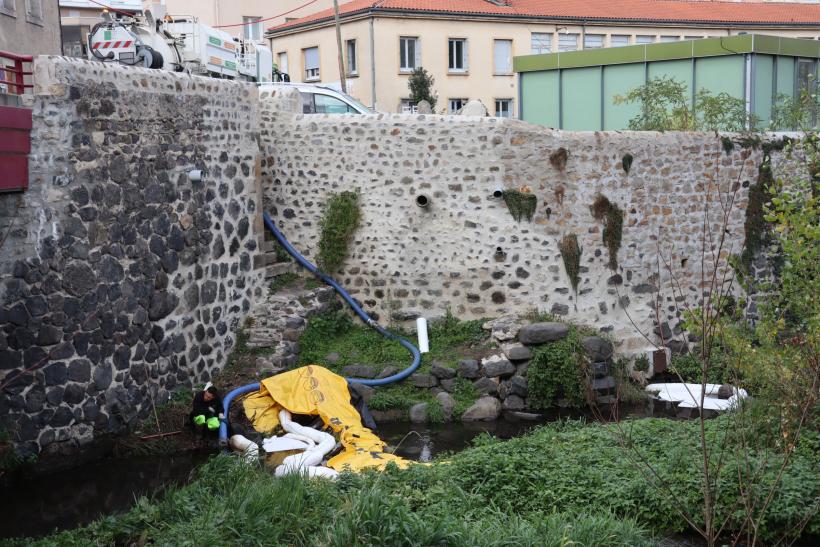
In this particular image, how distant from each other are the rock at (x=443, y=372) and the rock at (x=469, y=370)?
0.32 ft

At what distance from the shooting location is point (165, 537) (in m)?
6.96

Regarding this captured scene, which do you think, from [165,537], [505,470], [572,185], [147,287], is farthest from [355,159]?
[165,537]

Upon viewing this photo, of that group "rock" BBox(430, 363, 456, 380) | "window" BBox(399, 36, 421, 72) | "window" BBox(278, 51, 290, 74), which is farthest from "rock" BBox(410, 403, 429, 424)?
"window" BBox(278, 51, 290, 74)

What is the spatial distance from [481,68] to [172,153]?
24424 millimetres

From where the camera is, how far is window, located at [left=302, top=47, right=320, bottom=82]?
35312 mm

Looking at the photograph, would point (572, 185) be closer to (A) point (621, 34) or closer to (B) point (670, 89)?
(B) point (670, 89)

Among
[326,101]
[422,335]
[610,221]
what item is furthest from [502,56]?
[422,335]

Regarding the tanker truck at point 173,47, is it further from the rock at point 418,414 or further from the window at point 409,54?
the window at point 409,54

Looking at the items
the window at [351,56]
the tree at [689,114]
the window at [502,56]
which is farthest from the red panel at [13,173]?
the window at [502,56]

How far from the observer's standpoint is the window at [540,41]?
3503 centimetres

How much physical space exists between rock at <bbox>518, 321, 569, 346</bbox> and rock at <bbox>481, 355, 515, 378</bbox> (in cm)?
37

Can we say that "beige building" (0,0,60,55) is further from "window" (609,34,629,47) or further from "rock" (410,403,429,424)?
"window" (609,34,629,47)

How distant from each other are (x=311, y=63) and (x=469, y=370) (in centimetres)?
2490

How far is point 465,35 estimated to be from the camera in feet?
113
